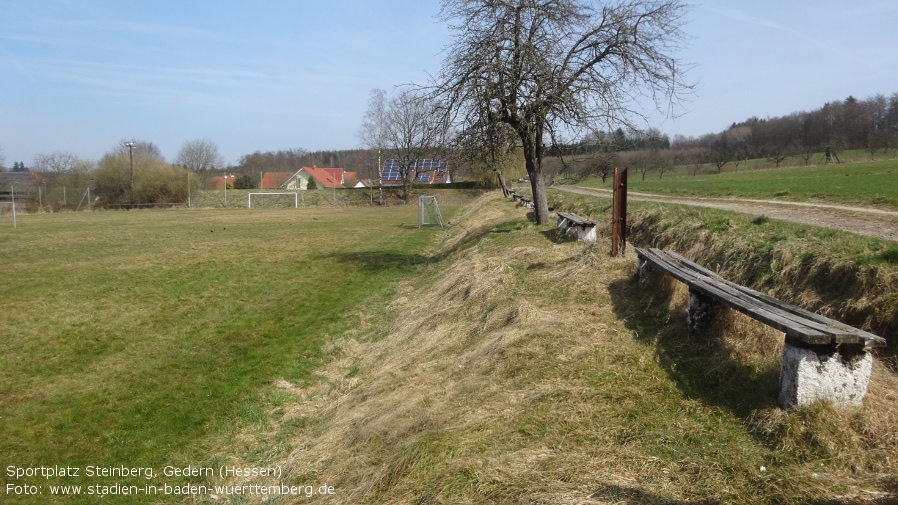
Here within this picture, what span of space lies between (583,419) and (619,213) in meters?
4.96

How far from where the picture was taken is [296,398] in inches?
268

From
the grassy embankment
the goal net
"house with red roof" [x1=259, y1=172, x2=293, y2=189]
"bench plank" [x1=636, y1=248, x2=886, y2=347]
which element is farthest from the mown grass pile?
"house with red roof" [x1=259, y1=172, x2=293, y2=189]

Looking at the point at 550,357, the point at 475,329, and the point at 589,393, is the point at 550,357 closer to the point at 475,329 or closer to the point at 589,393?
the point at 589,393

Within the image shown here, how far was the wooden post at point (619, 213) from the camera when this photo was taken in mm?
8047

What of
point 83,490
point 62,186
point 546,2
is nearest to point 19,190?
point 62,186

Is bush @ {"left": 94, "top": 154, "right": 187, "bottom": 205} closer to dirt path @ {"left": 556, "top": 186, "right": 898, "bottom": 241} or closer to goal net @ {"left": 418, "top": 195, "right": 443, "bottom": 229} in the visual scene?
goal net @ {"left": 418, "top": 195, "right": 443, "bottom": 229}

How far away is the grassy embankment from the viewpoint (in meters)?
3.07

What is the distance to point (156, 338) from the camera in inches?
354

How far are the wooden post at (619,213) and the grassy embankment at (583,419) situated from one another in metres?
0.94

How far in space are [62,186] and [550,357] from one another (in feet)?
199

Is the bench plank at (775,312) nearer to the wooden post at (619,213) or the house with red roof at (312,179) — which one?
the wooden post at (619,213)

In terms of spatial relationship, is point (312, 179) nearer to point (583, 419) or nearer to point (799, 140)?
point (799, 140)

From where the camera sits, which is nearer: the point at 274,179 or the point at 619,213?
the point at 619,213

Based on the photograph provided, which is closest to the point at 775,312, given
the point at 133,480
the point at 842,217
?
the point at 133,480
